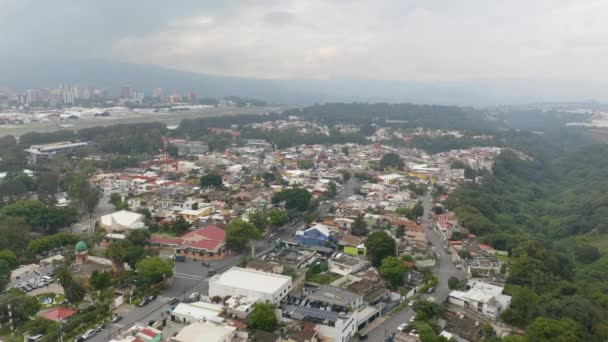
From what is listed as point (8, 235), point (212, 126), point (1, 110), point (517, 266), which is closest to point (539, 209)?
point (517, 266)

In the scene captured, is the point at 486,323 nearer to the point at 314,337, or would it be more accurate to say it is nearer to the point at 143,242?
the point at 314,337

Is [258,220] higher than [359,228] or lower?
higher

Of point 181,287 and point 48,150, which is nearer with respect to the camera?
point 181,287

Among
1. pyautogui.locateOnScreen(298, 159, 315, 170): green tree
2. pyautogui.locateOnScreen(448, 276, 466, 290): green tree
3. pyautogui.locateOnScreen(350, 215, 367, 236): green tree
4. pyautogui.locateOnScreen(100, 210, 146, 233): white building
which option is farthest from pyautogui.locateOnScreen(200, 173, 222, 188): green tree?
pyautogui.locateOnScreen(448, 276, 466, 290): green tree

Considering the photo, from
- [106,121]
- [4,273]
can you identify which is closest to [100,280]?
[4,273]

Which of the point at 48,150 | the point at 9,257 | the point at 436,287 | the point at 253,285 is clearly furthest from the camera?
the point at 48,150

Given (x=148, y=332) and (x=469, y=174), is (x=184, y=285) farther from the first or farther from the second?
(x=469, y=174)
